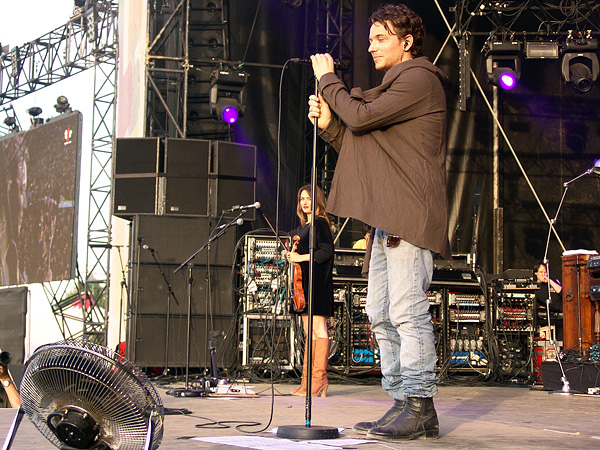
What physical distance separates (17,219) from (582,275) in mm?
9499

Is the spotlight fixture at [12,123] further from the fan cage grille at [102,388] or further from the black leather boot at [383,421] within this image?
the fan cage grille at [102,388]

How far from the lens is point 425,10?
10.8m

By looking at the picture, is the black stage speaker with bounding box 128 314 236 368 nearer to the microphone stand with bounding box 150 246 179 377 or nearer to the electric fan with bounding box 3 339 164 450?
the microphone stand with bounding box 150 246 179 377

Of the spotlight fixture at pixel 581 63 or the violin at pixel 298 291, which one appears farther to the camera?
the spotlight fixture at pixel 581 63

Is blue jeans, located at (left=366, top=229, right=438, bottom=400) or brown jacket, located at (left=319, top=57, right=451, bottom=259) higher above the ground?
brown jacket, located at (left=319, top=57, right=451, bottom=259)

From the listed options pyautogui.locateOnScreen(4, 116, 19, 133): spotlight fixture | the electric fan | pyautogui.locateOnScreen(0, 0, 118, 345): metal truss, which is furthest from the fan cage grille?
pyautogui.locateOnScreen(4, 116, 19, 133): spotlight fixture

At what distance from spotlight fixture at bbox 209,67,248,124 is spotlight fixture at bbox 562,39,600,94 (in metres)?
4.02

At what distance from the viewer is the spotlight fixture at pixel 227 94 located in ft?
27.8

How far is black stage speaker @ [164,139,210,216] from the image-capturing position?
7.62 metres

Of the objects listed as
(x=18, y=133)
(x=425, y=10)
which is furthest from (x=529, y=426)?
(x=18, y=133)

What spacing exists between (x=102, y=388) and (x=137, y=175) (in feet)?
20.6

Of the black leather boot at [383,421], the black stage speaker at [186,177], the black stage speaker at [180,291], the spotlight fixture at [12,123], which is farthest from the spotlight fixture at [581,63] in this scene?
the spotlight fixture at [12,123]

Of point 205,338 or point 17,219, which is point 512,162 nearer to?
point 205,338

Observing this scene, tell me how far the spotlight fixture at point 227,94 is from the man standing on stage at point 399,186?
5507mm
